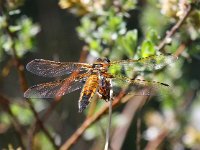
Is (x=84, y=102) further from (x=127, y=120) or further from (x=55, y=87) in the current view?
(x=127, y=120)

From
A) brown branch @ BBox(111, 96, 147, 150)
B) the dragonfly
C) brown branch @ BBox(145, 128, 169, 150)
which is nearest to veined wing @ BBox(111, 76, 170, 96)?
the dragonfly

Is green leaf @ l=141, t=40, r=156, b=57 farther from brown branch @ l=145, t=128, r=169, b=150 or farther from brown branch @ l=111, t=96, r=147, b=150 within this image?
brown branch @ l=111, t=96, r=147, b=150

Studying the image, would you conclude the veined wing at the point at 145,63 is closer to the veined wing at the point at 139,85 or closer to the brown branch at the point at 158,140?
the veined wing at the point at 139,85

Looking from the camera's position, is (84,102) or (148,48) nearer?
(84,102)

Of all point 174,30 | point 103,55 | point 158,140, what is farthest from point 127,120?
point 174,30

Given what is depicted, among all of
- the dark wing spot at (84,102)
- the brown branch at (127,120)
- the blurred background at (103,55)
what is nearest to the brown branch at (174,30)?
the blurred background at (103,55)

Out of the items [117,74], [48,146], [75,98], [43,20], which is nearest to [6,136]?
[48,146]

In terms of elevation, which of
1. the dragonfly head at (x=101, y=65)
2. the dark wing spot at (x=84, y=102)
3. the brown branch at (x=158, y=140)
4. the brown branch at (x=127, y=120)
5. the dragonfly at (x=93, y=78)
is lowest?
the brown branch at (x=127, y=120)
